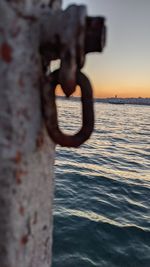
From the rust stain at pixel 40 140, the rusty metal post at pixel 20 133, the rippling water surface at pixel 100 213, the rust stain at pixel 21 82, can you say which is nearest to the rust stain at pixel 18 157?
the rusty metal post at pixel 20 133

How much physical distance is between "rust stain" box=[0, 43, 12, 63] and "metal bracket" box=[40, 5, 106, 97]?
0.14m

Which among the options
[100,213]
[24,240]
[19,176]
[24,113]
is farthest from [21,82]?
[100,213]

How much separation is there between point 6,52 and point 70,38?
0.72ft

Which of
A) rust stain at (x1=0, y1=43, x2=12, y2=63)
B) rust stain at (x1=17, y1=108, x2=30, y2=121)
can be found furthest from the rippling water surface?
rust stain at (x1=0, y1=43, x2=12, y2=63)

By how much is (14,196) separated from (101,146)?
14129 mm

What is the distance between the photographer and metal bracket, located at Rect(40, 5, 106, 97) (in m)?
1.08

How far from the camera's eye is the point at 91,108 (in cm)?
124

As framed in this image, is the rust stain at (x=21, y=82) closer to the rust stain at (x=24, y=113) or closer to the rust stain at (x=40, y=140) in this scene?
the rust stain at (x=24, y=113)

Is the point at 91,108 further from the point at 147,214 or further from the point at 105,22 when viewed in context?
the point at 147,214

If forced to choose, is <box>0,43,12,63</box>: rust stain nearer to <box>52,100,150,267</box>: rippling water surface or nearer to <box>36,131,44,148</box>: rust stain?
<box>36,131,44,148</box>: rust stain

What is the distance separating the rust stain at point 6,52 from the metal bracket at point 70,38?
140 mm

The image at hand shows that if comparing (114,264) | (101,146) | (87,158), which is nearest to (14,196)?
(114,264)

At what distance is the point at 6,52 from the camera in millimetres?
1035

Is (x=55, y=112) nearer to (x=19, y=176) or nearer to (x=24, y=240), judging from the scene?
(x=19, y=176)
